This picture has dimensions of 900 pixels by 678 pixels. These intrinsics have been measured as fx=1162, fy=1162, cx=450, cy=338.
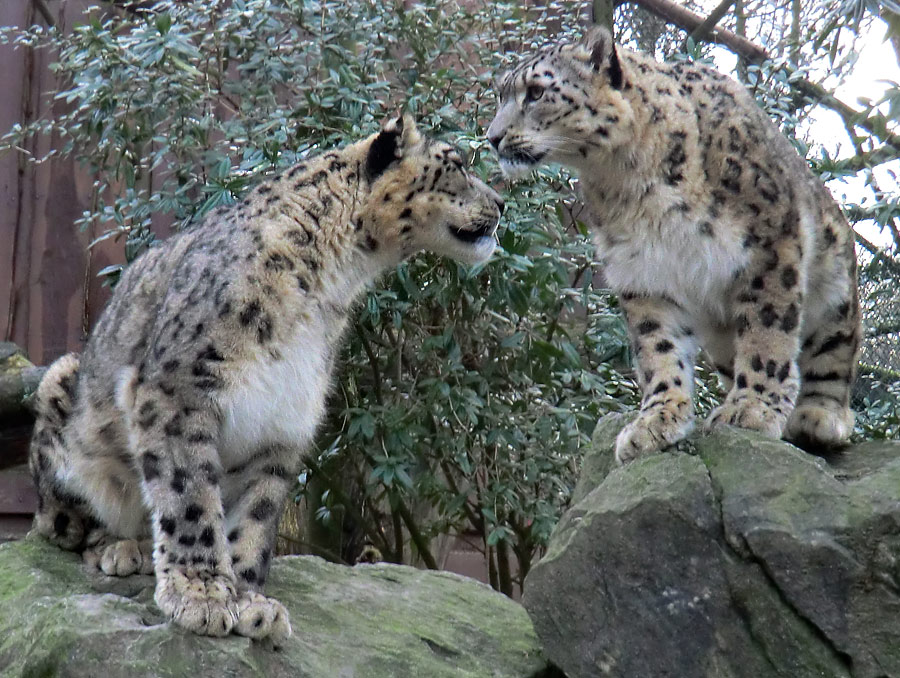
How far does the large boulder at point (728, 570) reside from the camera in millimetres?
3162

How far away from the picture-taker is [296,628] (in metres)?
3.70

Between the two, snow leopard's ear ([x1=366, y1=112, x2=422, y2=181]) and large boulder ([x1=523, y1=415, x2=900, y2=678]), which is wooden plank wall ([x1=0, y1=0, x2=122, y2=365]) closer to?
snow leopard's ear ([x1=366, y1=112, x2=422, y2=181])

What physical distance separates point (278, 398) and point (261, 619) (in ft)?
2.31

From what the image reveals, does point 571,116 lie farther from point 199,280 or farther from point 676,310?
point 199,280

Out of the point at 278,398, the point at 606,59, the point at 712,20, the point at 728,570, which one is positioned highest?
the point at 712,20

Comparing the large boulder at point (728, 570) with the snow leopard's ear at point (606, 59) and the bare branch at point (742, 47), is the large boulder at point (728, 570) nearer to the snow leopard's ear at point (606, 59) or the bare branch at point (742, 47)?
the snow leopard's ear at point (606, 59)

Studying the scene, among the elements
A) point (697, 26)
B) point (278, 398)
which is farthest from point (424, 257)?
point (697, 26)

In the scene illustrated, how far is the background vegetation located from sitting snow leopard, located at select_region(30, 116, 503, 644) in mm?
971

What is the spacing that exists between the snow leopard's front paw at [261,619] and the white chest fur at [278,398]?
0.50 metres

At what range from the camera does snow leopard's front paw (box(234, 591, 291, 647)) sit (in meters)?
3.39

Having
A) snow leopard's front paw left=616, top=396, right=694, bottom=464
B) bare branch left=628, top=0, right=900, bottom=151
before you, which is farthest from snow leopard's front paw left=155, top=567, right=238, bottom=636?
bare branch left=628, top=0, right=900, bottom=151

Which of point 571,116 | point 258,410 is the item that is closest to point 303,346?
point 258,410

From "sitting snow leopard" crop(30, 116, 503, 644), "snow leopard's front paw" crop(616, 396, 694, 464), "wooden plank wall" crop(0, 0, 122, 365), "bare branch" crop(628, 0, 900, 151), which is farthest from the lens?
"wooden plank wall" crop(0, 0, 122, 365)

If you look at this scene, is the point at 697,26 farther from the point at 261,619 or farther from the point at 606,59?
the point at 261,619
